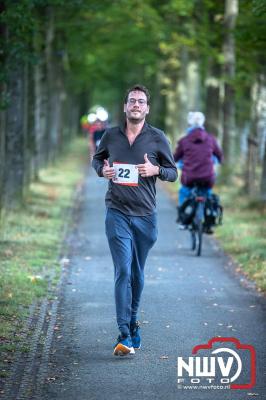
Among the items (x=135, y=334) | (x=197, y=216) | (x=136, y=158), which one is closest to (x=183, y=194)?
(x=197, y=216)

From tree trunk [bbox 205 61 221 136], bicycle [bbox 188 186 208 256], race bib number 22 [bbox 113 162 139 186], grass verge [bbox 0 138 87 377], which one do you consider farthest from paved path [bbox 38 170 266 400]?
tree trunk [bbox 205 61 221 136]

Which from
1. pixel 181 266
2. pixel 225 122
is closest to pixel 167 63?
pixel 225 122

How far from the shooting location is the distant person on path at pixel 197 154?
16.2 metres

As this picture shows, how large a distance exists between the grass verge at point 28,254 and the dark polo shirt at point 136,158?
1.59m

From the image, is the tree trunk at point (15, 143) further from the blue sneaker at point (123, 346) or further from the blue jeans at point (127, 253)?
the blue sneaker at point (123, 346)

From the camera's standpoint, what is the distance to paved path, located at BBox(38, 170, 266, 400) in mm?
7691

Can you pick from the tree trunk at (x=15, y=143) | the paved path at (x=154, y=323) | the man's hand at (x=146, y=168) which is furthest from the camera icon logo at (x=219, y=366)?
the tree trunk at (x=15, y=143)

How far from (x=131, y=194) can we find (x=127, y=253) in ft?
1.68

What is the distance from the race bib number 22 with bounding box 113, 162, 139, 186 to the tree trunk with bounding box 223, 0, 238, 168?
1745 cm

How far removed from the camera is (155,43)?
1645 inches

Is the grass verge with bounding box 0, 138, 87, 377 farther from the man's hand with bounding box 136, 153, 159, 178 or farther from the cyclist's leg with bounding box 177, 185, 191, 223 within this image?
the cyclist's leg with bounding box 177, 185, 191, 223

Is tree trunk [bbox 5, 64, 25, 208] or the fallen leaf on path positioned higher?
tree trunk [bbox 5, 64, 25, 208]

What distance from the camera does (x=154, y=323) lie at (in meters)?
10.4

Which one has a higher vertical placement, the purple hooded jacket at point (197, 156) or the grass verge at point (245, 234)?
the purple hooded jacket at point (197, 156)
